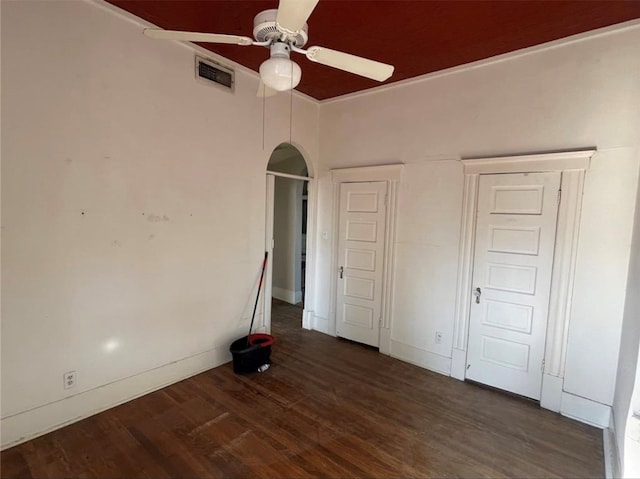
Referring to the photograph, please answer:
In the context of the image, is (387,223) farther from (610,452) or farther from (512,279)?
(610,452)

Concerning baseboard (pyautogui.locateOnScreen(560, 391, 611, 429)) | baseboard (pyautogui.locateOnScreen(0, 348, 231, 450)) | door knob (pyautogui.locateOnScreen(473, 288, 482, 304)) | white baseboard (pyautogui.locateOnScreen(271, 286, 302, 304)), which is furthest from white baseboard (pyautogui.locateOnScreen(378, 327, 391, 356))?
white baseboard (pyautogui.locateOnScreen(271, 286, 302, 304))

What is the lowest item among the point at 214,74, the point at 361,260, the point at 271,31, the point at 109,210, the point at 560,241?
the point at 361,260

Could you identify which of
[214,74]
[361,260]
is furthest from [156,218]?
[361,260]

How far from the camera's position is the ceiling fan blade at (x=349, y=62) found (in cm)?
175

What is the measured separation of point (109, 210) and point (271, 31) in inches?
71.6

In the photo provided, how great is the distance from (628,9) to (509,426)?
10.3 feet

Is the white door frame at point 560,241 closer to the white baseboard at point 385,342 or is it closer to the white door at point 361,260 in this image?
the white door at point 361,260

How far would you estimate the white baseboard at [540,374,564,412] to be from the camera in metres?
2.73

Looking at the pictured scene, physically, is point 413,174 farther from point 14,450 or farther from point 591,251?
point 14,450

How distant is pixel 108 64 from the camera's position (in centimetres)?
245

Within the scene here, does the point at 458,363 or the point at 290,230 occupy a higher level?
the point at 290,230

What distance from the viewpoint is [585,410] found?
8.59 ft

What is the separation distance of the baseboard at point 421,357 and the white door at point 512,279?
0.80 feet

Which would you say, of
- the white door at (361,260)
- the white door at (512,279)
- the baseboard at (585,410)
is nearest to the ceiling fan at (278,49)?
the white door at (512,279)
